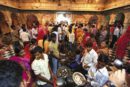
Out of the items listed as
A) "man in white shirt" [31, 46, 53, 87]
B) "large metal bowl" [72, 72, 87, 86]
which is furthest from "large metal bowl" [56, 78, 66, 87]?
"man in white shirt" [31, 46, 53, 87]

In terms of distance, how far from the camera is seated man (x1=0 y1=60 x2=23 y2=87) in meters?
1.32

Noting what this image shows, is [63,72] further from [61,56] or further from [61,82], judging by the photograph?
[61,56]

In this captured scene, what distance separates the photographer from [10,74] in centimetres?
135

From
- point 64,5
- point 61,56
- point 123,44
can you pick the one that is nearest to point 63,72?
point 61,56

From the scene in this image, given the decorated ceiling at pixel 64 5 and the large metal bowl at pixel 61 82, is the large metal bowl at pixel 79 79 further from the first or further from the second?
the decorated ceiling at pixel 64 5

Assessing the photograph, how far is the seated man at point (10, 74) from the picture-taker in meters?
1.32

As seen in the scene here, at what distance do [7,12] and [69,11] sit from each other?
6643 millimetres

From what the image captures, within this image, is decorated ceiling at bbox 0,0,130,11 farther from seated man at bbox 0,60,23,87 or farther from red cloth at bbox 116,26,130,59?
seated man at bbox 0,60,23,87

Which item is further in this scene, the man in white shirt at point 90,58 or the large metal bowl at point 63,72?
the large metal bowl at point 63,72

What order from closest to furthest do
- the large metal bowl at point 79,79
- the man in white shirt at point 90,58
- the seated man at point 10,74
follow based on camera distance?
the seated man at point 10,74
the large metal bowl at point 79,79
the man in white shirt at point 90,58

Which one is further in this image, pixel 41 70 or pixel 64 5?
pixel 64 5

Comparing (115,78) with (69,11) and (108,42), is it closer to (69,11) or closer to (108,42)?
(108,42)

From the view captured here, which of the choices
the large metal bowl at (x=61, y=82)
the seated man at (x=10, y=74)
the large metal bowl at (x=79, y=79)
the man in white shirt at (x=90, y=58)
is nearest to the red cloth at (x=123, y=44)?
the man in white shirt at (x=90, y=58)

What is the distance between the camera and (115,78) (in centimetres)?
461
